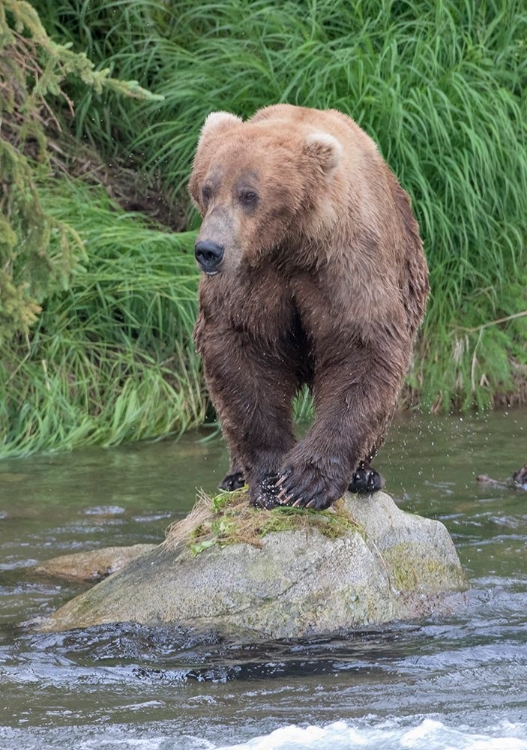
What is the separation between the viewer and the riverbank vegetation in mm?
8609

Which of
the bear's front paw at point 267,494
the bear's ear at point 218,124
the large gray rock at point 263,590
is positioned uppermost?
the bear's ear at point 218,124

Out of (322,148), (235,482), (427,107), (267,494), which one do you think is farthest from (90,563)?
(427,107)

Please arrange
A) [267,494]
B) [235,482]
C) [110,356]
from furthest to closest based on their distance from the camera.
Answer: [110,356] < [235,482] < [267,494]

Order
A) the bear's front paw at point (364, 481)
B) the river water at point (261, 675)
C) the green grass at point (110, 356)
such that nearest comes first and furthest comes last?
the river water at point (261, 675) → the bear's front paw at point (364, 481) → the green grass at point (110, 356)

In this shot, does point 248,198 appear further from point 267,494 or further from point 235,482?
point 235,482

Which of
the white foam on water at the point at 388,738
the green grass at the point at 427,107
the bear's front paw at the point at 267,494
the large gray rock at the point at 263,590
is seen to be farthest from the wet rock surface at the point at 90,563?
the green grass at the point at 427,107

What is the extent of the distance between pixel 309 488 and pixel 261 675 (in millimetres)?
779

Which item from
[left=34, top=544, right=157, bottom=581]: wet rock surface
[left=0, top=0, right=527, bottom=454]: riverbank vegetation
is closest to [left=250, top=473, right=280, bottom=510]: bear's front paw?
[left=34, top=544, right=157, bottom=581]: wet rock surface

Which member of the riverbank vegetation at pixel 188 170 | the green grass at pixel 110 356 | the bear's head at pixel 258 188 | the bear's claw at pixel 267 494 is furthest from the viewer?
the riverbank vegetation at pixel 188 170

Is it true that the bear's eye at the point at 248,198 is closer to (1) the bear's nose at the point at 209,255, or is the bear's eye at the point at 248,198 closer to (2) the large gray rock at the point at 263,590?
(1) the bear's nose at the point at 209,255

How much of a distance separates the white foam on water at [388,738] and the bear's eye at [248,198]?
69.6 inches

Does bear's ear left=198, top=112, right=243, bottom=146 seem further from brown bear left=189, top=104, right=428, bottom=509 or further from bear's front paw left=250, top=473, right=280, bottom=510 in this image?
bear's front paw left=250, top=473, right=280, bottom=510

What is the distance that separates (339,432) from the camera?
5.01 m

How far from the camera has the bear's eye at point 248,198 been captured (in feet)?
15.5
